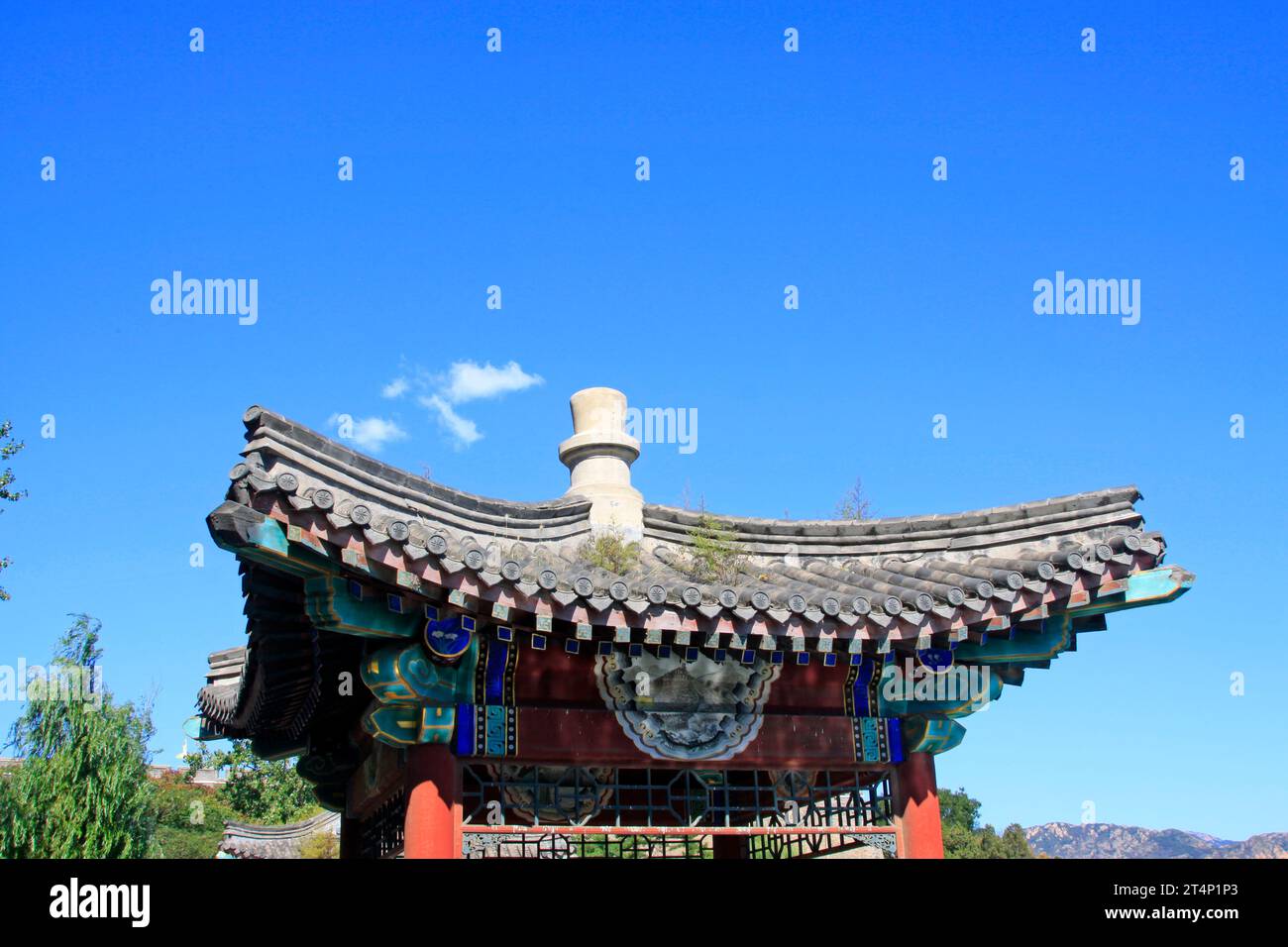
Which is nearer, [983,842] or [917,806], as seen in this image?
[917,806]

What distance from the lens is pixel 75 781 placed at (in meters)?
19.3

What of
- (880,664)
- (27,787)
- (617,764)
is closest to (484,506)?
(617,764)

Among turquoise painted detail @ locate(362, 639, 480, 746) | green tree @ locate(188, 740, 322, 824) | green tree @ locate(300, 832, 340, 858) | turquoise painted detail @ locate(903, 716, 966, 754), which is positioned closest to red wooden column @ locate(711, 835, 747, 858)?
turquoise painted detail @ locate(903, 716, 966, 754)

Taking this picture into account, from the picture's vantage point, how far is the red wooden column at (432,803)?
8148 mm

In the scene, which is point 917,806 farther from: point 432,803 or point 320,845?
point 320,845

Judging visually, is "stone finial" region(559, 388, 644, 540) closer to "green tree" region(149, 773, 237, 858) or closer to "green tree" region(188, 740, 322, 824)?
"green tree" region(188, 740, 322, 824)

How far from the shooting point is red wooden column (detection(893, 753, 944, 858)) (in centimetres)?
915

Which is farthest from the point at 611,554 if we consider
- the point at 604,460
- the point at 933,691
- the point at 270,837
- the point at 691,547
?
the point at 270,837

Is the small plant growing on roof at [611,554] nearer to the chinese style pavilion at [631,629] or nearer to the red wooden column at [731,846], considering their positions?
the chinese style pavilion at [631,629]

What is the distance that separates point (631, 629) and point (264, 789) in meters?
31.2

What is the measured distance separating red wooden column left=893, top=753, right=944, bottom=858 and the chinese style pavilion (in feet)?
0.06

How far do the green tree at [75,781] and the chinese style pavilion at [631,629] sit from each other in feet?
34.6
